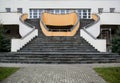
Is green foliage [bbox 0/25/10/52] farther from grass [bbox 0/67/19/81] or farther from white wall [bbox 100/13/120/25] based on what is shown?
white wall [bbox 100/13/120/25]

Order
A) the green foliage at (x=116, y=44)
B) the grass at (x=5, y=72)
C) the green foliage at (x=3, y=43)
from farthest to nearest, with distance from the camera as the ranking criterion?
1. the green foliage at (x=3, y=43)
2. the green foliage at (x=116, y=44)
3. the grass at (x=5, y=72)

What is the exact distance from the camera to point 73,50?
21.1 m

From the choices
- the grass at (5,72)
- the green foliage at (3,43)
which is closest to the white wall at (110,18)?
the green foliage at (3,43)

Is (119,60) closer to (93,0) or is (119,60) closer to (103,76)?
(103,76)

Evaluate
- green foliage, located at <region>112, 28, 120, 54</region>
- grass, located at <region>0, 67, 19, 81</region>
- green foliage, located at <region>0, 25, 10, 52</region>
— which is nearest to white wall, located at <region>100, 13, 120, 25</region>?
green foliage, located at <region>112, 28, 120, 54</region>

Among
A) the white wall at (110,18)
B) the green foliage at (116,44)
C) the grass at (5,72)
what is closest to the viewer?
the grass at (5,72)

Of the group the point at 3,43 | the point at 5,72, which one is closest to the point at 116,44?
the point at 3,43

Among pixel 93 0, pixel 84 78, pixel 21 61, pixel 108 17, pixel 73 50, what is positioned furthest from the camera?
pixel 93 0

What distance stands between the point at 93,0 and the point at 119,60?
21.0 metres

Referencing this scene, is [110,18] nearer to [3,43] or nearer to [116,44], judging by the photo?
[116,44]

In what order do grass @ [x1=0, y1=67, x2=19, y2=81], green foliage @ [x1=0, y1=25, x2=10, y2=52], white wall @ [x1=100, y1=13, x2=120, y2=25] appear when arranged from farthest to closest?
white wall @ [x1=100, y1=13, x2=120, y2=25] < green foliage @ [x1=0, y1=25, x2=10, y2=52] < grass @ [x1=0, y1=67, x2=19, y2=81]

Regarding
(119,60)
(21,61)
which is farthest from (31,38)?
(119,60)

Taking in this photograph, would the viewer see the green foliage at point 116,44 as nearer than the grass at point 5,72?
No

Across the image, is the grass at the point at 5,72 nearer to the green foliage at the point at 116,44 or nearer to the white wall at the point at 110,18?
the green foliage at the point at 116,44
